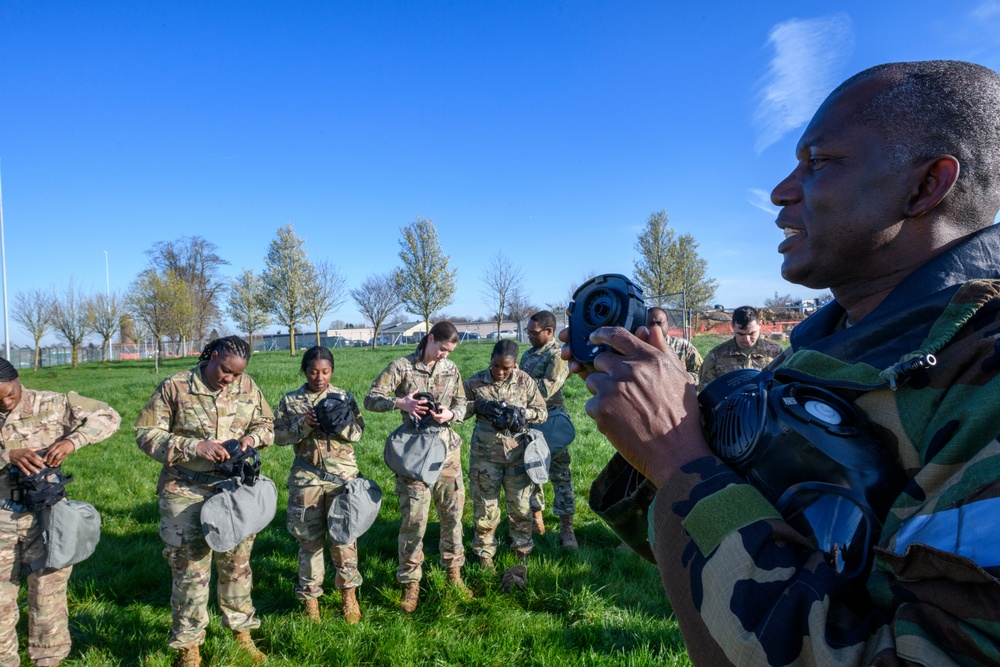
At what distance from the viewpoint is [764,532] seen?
97cm

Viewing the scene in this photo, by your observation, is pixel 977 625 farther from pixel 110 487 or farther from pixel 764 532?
pixel 110 487

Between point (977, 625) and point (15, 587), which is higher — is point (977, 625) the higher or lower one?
the higher one

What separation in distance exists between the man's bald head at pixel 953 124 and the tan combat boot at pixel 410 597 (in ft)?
16.7

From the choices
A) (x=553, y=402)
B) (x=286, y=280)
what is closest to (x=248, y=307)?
(x=286, y=280)

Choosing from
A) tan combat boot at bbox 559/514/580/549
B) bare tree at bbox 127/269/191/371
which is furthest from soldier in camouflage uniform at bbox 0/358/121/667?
bare tree at bbox 127/269/191/371

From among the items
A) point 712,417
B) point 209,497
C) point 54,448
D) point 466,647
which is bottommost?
point 466,647

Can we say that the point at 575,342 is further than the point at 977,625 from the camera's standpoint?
Yes

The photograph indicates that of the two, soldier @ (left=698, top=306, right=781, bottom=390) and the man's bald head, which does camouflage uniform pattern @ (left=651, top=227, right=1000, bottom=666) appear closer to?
the man's bald head

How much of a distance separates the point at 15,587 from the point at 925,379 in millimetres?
5942

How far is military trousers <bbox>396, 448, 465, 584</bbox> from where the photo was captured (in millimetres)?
5426

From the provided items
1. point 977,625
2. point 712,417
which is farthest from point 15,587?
point 977,625

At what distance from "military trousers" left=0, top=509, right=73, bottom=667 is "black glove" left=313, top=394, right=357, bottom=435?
2.26 m

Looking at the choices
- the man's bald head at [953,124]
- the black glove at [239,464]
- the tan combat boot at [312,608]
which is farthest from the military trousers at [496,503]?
the man's bald head at [953,124]

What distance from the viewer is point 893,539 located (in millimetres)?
878
